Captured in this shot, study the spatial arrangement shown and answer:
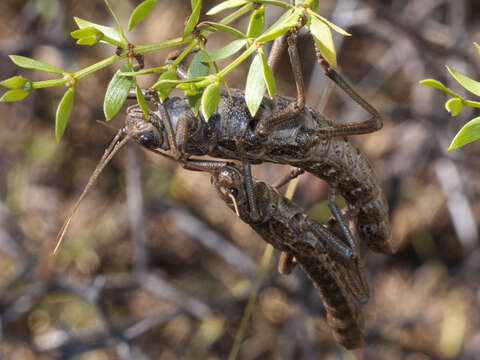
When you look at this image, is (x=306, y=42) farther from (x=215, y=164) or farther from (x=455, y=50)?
(x=215, y=164)

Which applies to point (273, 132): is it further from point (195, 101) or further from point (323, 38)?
point (323, 38)

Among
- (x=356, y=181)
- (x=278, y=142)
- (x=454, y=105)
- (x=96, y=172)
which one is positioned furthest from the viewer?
(x=356, y=181)

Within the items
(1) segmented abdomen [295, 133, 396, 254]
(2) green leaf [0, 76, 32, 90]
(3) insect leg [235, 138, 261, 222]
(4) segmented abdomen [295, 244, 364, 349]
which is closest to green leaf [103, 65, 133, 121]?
(2) green leaf [0, 76, 32, 90]

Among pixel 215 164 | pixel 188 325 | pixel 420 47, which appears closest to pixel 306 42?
pixel 420 47

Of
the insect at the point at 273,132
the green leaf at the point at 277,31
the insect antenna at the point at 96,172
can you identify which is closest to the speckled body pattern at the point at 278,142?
the insect at the point at 273,132

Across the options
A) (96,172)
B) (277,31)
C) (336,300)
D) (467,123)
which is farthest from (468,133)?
(336,300)

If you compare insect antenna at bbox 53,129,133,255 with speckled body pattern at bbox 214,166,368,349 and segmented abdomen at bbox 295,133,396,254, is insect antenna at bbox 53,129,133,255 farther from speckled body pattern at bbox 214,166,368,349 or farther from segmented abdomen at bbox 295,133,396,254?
segmented abdomen at bbox 295,133,396,254
